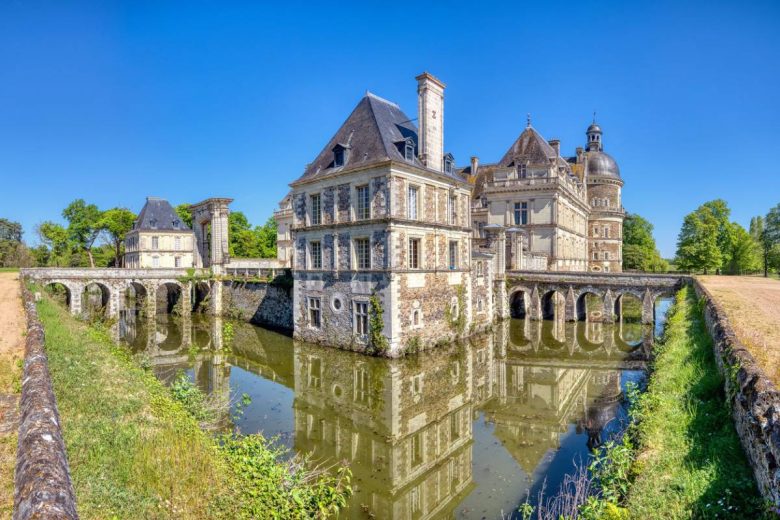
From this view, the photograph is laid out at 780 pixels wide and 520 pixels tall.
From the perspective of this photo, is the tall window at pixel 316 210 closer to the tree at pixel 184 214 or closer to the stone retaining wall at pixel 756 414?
the stone retaining wall at pixel 756 414

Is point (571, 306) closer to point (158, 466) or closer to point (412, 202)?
point (412, 202)

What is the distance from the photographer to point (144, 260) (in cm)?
4178

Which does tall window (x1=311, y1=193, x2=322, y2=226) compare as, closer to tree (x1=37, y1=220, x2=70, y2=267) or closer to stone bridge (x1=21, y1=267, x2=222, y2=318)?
stone bridge (x1=21, y1=267, x2=222, y2=318)

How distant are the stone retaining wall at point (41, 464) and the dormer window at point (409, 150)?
49.5 feet

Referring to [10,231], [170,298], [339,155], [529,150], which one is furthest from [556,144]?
[10,231]

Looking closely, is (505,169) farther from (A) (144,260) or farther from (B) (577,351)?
(A) (144,260)

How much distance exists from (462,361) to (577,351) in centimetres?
633

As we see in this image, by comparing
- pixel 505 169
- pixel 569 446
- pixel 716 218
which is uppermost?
pixel 505 169

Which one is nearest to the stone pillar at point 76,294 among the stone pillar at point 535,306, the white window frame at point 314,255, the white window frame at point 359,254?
the white window frame at point 314,255

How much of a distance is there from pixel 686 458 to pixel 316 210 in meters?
17.7

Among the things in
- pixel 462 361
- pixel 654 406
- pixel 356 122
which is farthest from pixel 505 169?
pixel 654 406

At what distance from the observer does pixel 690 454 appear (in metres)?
5.83

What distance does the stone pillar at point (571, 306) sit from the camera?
2712 cm

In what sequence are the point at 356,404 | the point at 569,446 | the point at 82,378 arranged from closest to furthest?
1. the point at 82,378
2. the point at 569,446
3. the point at 356,404
